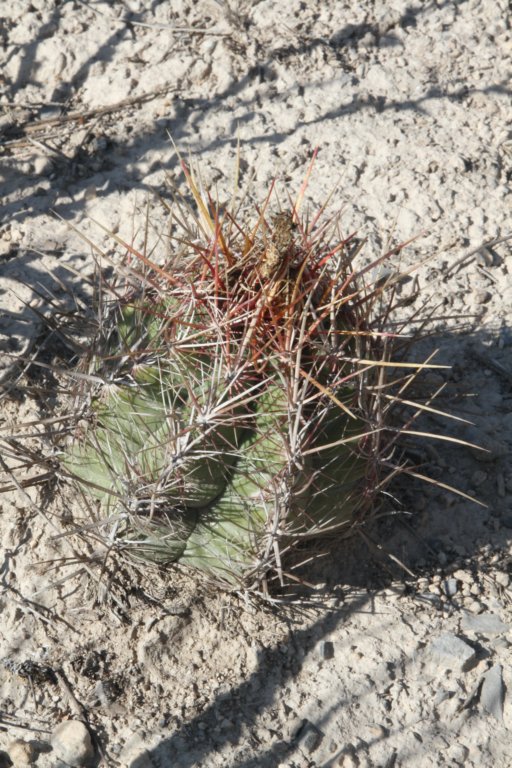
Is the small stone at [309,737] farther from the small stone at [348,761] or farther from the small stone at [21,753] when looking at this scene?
the small stone at [21,753]

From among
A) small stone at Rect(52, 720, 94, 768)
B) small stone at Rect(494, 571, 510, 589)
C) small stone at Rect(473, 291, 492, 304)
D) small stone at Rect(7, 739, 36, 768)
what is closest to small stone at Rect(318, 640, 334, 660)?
small stone at Rect(494, 571, 510, 589)

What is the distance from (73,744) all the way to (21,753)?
0.14m

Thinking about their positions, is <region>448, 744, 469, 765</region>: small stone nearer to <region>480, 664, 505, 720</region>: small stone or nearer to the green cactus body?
<region>480, 664, 505, 720</region>: small stone

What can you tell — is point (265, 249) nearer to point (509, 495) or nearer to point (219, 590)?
point (219, 590)

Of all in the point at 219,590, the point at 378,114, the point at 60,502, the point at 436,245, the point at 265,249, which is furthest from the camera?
the point at 378,114

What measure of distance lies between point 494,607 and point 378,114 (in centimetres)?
232

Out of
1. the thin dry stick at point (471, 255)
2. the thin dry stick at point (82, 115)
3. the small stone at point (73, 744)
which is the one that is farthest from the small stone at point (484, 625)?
the thin dry stick at point (82, 115)

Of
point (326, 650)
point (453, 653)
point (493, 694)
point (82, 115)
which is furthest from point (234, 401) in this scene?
point (82, 115)

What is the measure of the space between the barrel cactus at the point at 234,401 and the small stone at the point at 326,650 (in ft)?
1.13

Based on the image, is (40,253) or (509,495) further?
(40,253)

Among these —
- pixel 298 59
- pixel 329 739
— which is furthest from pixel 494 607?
pixel 298 59

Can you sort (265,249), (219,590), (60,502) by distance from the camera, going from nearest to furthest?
(265,249)
(219,590)
(60,502)

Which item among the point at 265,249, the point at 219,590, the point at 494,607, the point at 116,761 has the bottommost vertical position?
the point at 116,761

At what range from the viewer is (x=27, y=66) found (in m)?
4.18
